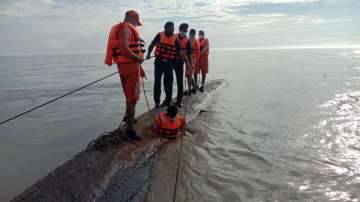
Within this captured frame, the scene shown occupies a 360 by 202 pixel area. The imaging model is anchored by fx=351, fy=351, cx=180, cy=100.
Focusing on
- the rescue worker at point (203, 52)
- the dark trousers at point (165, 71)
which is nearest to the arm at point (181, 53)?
the dark trousers at point (165, 71)

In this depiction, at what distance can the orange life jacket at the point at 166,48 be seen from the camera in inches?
331

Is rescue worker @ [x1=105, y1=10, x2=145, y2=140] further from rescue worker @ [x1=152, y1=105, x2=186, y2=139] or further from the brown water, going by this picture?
the brown water

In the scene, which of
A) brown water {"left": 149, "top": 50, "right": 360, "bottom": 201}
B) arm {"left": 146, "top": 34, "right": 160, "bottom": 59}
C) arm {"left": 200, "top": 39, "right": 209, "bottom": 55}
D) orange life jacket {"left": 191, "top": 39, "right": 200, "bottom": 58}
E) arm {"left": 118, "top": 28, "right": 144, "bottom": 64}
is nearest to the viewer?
brown water {"left": 149, "top": 50, "right": 360, "bottom": 201}

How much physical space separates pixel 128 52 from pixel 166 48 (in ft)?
9.62

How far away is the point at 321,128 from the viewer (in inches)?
364

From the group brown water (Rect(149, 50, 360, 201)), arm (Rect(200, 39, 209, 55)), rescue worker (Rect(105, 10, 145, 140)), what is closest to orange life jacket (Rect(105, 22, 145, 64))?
rescue worker (Rect(105, 10, 145, 140))

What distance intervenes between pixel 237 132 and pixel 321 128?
2.28 m

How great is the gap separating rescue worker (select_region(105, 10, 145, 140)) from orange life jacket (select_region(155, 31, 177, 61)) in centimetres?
237

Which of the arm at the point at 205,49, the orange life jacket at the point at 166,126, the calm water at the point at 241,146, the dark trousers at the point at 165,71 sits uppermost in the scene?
the arm at the point at 205,49

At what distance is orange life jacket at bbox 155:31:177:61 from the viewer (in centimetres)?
840

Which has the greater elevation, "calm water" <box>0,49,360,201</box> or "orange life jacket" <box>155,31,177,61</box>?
"orange life jacket" <box>155,31,177,61</box>

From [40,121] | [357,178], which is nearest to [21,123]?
[40,121]

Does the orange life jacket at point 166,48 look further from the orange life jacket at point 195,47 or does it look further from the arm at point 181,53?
the orange life jacket at point 195,47

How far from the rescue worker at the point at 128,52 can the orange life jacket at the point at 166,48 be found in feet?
7.79
